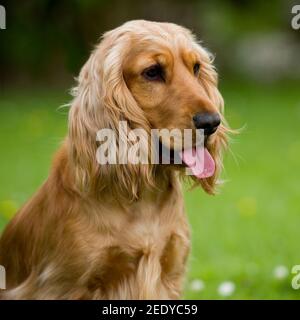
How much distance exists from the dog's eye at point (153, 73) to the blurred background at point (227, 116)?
116 centimetres

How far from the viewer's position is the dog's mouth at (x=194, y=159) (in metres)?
3.66

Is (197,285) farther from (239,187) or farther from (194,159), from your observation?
(239,187)

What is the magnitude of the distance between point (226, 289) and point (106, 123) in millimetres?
→ 1563

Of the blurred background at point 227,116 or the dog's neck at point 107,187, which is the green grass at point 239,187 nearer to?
the blurred background at point 227,116

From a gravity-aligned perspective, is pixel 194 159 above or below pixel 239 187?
below

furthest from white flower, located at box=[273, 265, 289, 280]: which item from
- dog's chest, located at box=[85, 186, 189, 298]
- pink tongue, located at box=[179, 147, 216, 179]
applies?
pink tongue, located at box=[179, 147, 216, 179]

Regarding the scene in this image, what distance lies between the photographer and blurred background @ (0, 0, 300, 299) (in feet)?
17.8

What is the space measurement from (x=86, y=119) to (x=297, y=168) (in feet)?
14.9

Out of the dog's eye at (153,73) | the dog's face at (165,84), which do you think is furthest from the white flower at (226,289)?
the dog's eye at (153,73)

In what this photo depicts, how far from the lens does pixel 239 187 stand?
7324mm

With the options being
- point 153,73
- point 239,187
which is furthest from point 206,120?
point 239,187

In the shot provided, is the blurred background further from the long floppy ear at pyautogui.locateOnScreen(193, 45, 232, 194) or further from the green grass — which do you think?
the long floppy ear at pyautogui.locateOnScreen(193, 45, 232, 194)

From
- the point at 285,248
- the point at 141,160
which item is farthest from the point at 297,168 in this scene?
the point at 141,160
